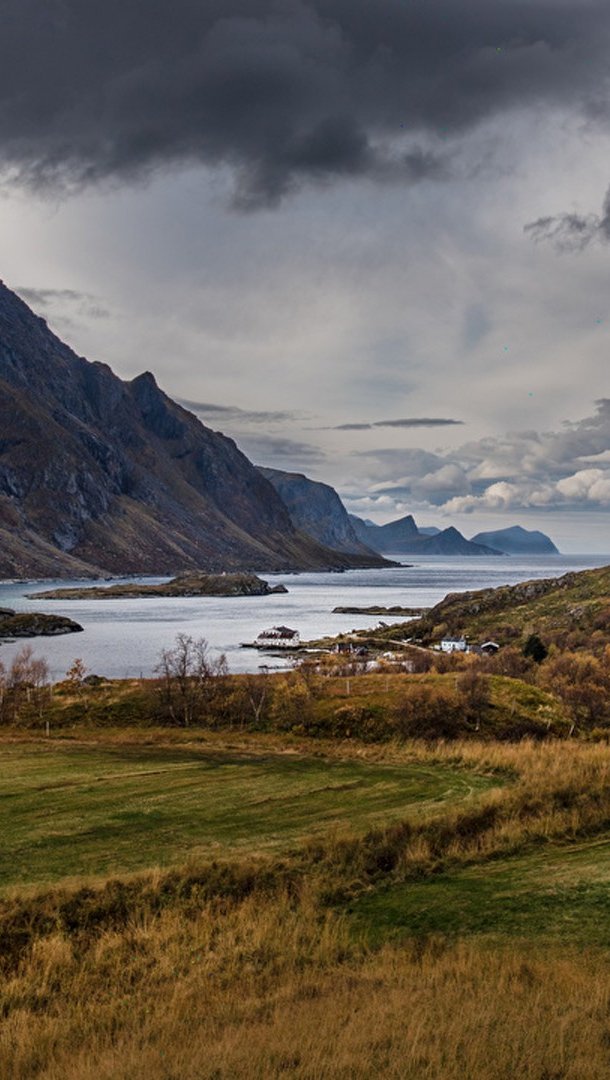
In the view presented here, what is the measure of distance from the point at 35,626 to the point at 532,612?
9922cm

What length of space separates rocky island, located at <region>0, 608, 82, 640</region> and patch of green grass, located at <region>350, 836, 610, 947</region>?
470 ft

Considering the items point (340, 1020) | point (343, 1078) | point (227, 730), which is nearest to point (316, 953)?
point (340, 1020)

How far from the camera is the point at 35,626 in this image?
152125mm

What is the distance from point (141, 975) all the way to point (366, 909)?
4.84 m

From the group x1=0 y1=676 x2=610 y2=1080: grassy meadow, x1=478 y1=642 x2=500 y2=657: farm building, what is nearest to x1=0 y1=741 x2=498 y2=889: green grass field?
x1=0 y1=676 x2=610 y2=1080: grassy meadow

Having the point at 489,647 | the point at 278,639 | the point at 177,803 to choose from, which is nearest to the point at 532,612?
the point at 489,647

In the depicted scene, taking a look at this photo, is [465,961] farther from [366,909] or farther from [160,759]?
[160,759]

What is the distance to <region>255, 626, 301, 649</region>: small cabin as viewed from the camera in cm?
13238

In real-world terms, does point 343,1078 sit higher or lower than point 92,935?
higher

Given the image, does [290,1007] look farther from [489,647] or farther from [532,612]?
[532,612]

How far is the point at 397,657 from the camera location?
10256 cm

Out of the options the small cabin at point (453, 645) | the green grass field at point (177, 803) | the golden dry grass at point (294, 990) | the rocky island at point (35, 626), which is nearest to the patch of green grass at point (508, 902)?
the golden dry grass at point (294, 990)

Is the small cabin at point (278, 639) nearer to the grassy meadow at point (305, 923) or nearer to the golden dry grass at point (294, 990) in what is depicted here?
the grassy meadow at point (305, 923)

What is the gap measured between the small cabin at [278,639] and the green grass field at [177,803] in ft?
331
